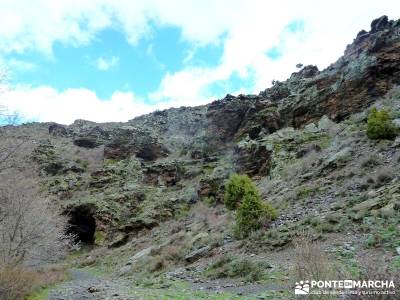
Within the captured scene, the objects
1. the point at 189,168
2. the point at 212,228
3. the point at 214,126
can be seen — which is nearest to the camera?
the point at 212,228

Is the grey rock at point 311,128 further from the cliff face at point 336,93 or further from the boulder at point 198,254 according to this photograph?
the boulder at point 198,254

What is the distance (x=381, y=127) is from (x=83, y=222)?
119 ft

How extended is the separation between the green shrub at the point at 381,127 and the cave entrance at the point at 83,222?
32124mm

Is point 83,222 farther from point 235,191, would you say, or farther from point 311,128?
point 311,128

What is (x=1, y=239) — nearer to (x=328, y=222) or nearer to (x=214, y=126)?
(x=328, y=222)

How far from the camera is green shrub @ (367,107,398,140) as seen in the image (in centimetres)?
2225

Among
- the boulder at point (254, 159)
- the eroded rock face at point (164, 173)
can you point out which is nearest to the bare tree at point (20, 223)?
the boulder at point (254, 159)

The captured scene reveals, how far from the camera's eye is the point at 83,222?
47.0m

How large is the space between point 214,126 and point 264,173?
21.5m

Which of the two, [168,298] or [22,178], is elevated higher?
[22,178]

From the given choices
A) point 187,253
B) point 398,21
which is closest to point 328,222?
point 187,253

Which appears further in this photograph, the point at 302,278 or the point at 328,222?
the point at 328,222

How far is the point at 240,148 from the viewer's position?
40.6m

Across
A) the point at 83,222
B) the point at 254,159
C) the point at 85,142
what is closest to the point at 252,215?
the point at 254,159
